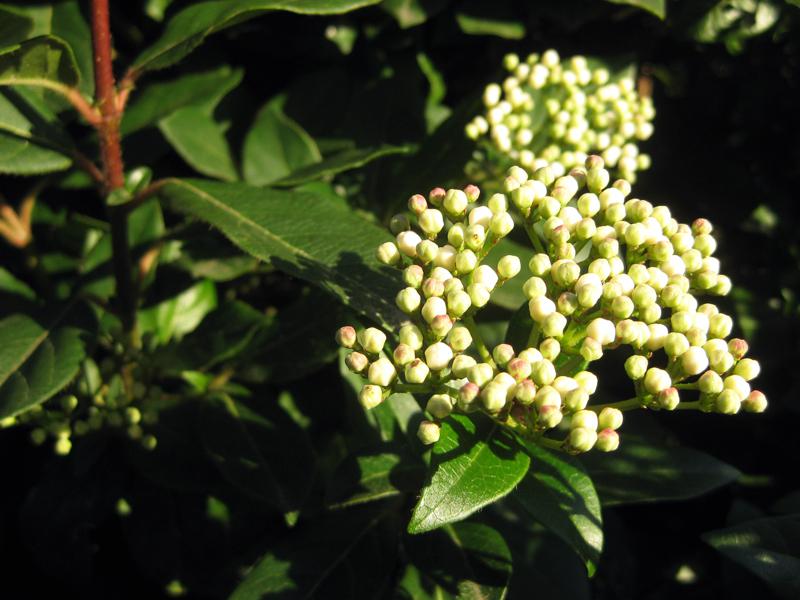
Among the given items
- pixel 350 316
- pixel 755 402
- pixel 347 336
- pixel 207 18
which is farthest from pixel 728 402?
pixel 207 18

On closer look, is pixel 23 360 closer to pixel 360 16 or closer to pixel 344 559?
pixel 344 559

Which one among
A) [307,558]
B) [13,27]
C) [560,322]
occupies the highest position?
[13,27]

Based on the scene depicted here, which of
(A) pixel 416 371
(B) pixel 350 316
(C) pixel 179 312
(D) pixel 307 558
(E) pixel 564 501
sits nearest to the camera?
(A) pixel 416 371

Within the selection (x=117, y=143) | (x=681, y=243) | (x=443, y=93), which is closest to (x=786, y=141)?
(x=443, y=93)

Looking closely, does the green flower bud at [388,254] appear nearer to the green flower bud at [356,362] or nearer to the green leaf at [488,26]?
the green flower bud at [356,362]

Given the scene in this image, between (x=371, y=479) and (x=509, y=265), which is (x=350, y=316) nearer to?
(x=371, y=479)

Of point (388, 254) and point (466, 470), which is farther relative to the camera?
point (388, 254)
